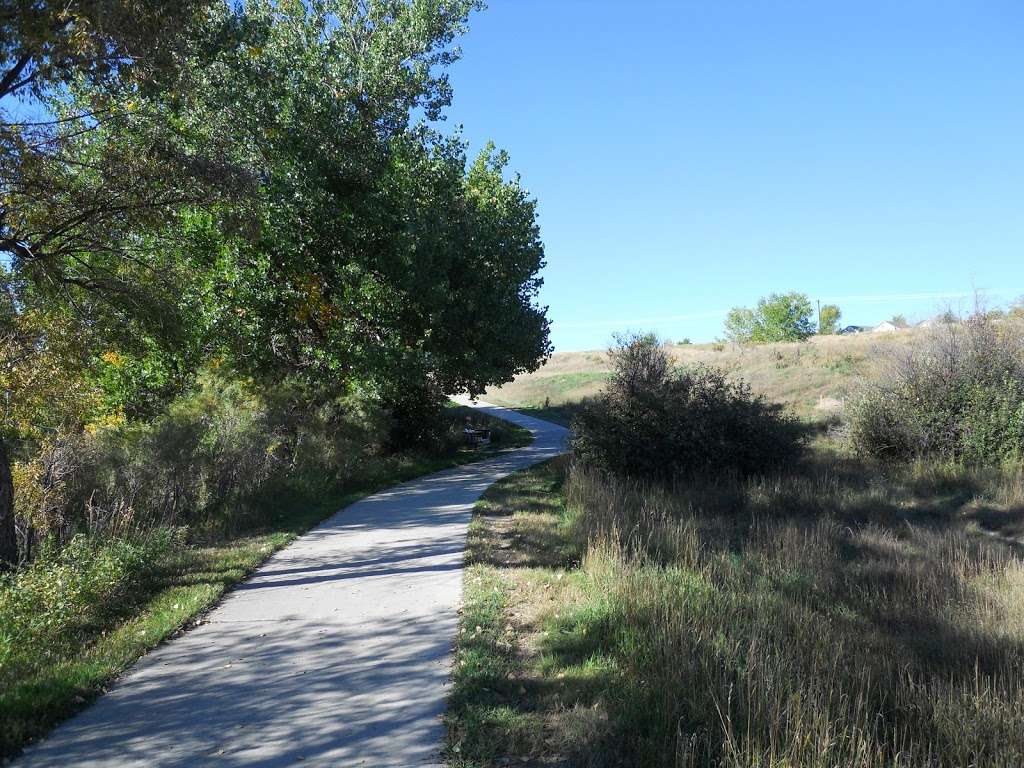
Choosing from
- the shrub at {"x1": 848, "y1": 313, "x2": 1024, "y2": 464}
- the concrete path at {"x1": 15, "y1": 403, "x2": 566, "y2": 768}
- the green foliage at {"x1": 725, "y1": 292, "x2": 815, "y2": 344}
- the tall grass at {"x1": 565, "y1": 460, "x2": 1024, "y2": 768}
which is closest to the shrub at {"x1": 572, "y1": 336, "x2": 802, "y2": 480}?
the shrub at {"x1": 848, "y1": 313, "x2": 1024, "y2": 464}

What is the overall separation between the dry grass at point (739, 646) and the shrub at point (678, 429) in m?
3.54

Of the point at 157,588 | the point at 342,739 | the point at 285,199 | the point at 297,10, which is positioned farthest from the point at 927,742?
the point at 297,10

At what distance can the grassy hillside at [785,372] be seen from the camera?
30.2 metres

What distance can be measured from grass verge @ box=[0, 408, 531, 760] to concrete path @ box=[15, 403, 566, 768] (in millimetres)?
185

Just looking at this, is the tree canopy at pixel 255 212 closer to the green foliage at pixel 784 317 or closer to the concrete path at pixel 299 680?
the concrete path at pixel 299 680

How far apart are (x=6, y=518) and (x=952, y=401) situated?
Result: 18.2 m

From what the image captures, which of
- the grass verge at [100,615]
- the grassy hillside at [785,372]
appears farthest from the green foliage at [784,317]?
the grass verge at [100,615]

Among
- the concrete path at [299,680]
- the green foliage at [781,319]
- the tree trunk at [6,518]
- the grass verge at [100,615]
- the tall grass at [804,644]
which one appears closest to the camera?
the tall grass at [804,644]

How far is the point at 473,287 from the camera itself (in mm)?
20109

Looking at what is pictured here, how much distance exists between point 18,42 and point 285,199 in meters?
8.56

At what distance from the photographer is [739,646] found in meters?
5.12

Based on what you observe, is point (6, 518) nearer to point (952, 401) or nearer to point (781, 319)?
point (952, 401)

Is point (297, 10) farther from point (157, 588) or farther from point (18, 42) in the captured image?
point (157, 588)

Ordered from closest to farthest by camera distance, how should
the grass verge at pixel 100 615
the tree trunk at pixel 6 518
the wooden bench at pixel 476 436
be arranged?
the grass verge at pixel 100 615, the tree trunk at pixel 6 518, the wooden bench at pixel 476 436
